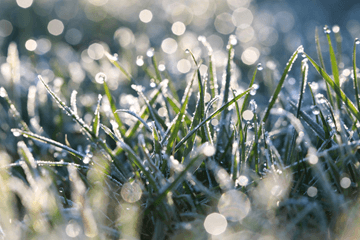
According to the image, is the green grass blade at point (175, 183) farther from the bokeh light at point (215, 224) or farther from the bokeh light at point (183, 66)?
the bokeh light at point (183, 66)

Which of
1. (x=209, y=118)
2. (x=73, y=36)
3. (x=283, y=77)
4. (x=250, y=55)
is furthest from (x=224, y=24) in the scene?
(x=209, y=118)

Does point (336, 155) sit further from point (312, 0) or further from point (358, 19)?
point (312, 0)

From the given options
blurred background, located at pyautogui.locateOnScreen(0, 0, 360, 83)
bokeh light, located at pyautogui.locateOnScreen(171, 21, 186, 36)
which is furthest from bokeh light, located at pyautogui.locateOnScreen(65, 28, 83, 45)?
bokeh light, located at pyautogui.locateOnScreen(171, 21, 186, 36)

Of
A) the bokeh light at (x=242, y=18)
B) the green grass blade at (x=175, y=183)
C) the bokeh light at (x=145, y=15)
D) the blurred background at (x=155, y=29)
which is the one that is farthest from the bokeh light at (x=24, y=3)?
the green grass blade at (x=175, y=183)

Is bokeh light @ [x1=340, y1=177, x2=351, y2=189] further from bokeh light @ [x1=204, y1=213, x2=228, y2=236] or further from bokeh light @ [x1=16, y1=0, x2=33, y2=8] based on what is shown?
bokeh light @ [x1=16, y1=0, x2=33, y2=8]

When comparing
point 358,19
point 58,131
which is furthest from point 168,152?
point 358,19

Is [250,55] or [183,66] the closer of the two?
[183,66]

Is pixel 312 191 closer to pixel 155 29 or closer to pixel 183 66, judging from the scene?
pixel 183 66
